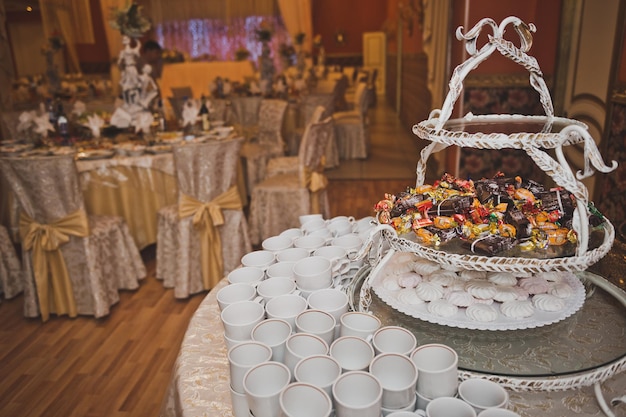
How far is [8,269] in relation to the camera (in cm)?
310

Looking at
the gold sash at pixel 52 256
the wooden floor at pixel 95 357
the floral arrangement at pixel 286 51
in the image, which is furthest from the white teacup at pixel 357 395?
the floral arrangement at pixel 286 51

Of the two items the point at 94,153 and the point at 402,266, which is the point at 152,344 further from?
the point at 402,266

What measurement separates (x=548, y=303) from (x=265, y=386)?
Answer: 26.1 inches

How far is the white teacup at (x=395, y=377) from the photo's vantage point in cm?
82

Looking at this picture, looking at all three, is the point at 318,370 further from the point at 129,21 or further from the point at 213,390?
the point at 129,21

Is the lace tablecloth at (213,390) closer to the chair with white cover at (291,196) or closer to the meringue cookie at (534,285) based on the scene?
the meringue cookie at (534,285)

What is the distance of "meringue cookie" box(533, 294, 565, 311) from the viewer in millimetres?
1071

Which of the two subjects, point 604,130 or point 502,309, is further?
point 604,130

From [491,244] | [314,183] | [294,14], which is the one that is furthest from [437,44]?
[294,14]

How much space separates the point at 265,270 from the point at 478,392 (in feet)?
2.23

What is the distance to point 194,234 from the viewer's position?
9.84 ft

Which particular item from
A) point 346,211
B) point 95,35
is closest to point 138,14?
point 346,211

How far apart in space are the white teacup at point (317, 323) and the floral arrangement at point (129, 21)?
3.50 meters

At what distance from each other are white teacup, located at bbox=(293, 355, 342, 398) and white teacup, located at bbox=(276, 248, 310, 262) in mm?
506
